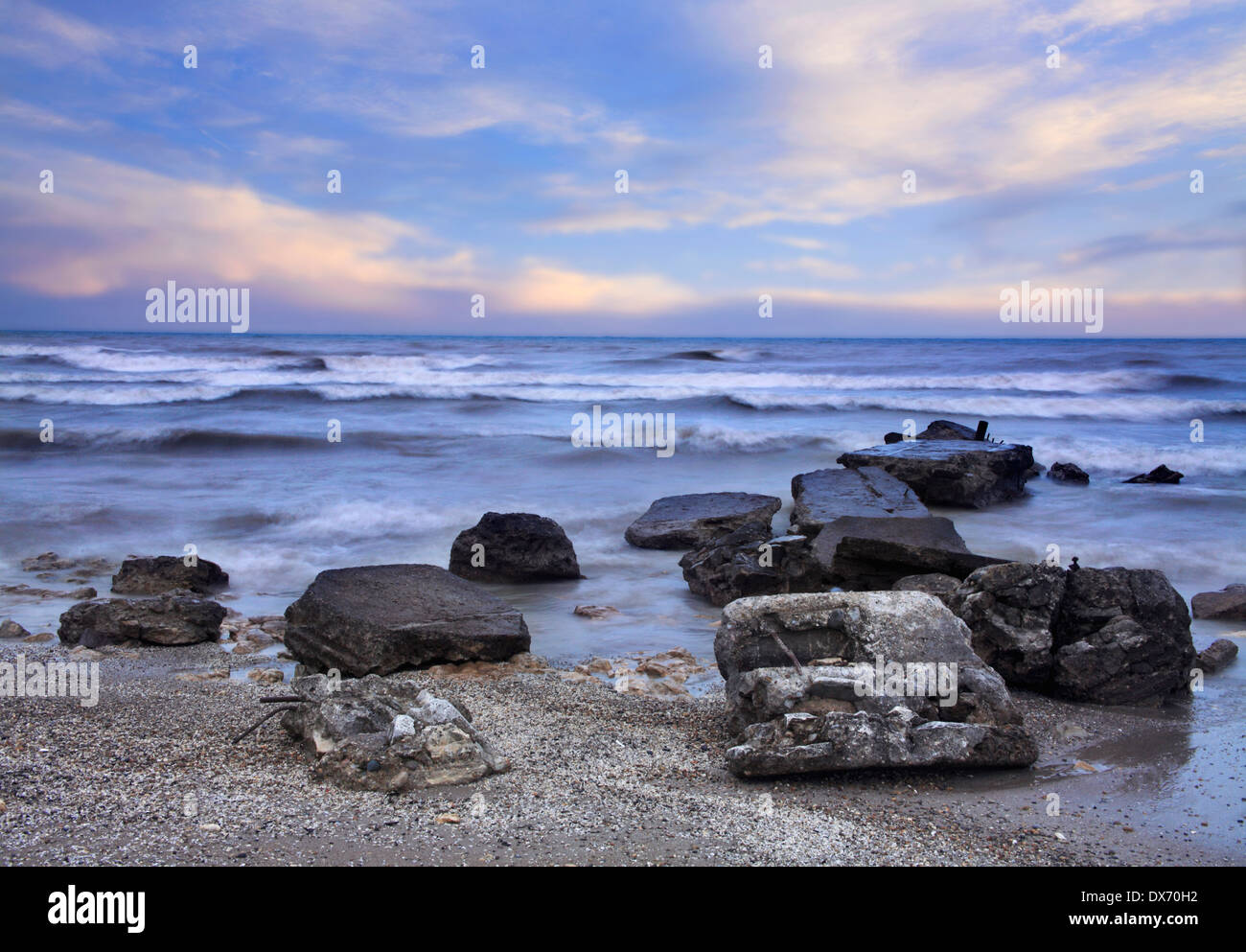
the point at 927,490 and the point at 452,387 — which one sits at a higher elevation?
the point at 452,387

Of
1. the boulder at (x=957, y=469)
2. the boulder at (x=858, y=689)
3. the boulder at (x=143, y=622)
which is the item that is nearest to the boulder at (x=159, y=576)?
the boulder at (x=143, y=622)

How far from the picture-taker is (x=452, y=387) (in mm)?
30094

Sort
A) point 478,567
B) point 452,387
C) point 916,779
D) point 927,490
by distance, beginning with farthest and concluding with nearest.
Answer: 1. point 452,387
2. point 927,490
3. point 478,567
4. point 916,779

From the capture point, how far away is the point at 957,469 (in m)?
11.2

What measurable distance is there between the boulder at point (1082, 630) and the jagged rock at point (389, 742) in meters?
2.87

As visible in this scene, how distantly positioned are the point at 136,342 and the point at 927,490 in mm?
48860

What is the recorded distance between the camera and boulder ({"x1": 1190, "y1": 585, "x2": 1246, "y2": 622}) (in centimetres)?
645

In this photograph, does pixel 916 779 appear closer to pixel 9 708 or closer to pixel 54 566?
pixel 9 708

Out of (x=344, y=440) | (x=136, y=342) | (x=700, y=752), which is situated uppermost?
(x=136, y=342)

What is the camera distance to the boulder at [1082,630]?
485 cm

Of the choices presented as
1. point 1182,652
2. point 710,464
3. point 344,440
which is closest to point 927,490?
point 710,464

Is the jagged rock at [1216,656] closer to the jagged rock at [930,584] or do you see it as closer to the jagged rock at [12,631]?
the jagged rock at [930,584]

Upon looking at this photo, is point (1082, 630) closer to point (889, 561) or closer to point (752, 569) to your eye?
point (889, 561)
